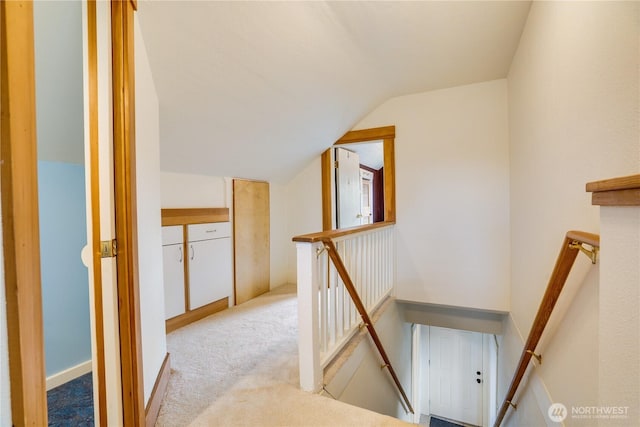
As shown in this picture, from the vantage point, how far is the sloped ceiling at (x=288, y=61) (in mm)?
1600

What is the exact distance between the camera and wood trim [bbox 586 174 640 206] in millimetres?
520

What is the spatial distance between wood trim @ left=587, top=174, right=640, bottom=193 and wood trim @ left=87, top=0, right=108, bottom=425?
1.51 m

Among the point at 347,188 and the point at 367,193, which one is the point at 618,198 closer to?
the point at 347,188

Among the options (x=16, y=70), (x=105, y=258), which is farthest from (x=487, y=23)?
(x=105, y=258)

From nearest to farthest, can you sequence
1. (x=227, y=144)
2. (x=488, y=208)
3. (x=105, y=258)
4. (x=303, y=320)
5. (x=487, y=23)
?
(x=105, y=258)
(x=303, y=320)
(x=487, y=23)
(x=227, y=144)
(x=488, y=208)

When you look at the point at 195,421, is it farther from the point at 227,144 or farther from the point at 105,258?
the point at 227,144

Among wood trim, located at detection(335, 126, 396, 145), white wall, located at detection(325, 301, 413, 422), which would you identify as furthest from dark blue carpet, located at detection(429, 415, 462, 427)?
wood trim, located at detection(335, 126, 396, 145)

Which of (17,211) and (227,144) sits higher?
(227,144)

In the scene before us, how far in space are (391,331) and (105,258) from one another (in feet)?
9.47

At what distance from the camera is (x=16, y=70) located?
1.33ft

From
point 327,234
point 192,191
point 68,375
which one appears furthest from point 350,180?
point 68,375

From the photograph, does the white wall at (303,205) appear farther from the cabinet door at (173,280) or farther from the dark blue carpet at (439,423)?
the dark blue carpet at (439,423)

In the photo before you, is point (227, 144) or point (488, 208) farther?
point (488, 208)

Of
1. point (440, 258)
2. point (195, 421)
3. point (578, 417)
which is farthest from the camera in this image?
point (440, 258)
